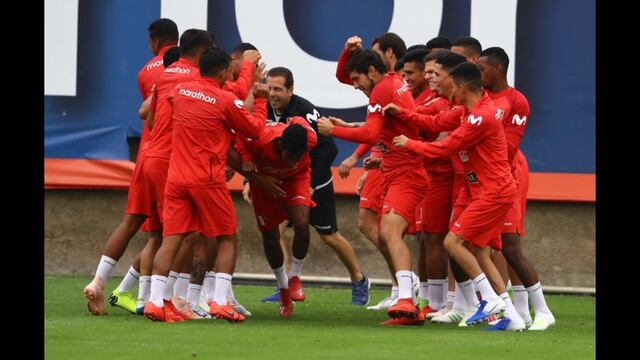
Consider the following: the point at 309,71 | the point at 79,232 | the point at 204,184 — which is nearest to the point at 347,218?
the point at 309,71

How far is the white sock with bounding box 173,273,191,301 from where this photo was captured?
36.0 feet

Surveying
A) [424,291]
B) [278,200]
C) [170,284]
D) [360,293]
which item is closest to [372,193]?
[360,293]

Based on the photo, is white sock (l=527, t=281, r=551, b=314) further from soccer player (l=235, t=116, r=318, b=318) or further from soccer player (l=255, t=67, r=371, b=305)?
soccer player (l=255, t=67, r=371, b=305)

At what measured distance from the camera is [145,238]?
1600cm

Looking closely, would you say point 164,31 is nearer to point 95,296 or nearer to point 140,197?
point 140,197

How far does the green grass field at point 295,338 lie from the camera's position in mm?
8477

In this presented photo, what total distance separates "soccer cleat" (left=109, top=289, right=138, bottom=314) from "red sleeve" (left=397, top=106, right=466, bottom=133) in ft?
9.07

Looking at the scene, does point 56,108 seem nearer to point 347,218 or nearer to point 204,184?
point 347,218

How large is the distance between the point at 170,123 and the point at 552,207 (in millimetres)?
5944

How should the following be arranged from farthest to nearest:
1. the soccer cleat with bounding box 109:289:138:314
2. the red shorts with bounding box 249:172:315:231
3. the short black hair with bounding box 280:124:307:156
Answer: the red shorts with bounding box 249:172:315:231
the soccer cleat with bounding box 109:289:138:314
the short black hair with bounding box 280:124:307:156

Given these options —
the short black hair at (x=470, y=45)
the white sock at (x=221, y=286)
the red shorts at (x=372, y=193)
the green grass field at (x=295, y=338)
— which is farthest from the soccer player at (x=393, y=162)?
the red shorts at (x=372, y=193)

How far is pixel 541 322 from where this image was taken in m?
10.7

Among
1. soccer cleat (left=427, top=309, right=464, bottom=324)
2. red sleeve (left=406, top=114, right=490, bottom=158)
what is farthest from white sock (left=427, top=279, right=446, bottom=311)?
red sleeve (left=406, top=114, right=490, bottom=158)

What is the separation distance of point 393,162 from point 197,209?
5.50 feet
